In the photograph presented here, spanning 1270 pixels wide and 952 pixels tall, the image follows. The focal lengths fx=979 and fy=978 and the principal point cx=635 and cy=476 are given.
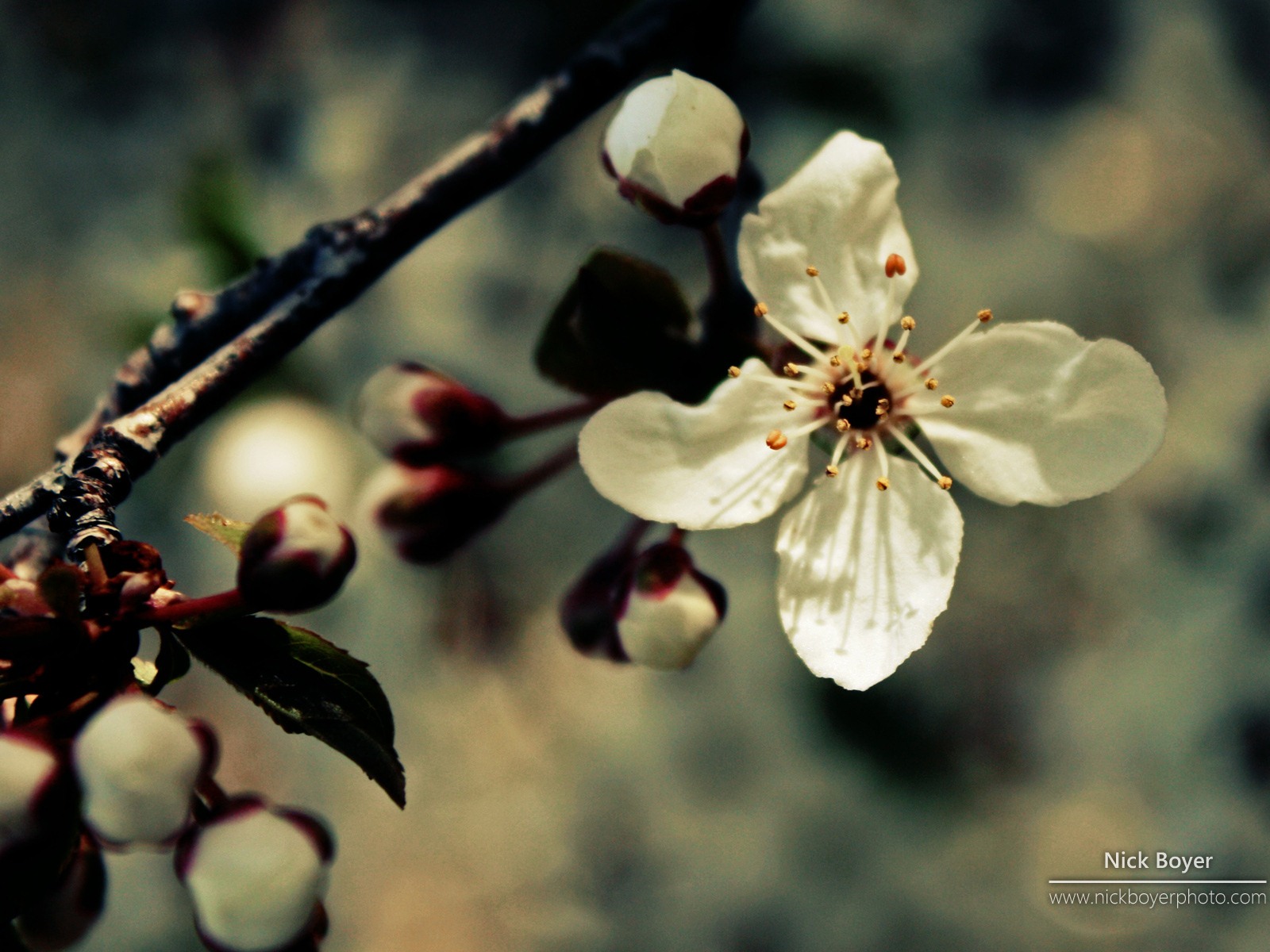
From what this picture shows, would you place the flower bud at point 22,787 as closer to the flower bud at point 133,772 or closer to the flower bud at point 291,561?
the flower bud at point 133,772

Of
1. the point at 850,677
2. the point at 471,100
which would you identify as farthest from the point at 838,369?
the point at 471,100

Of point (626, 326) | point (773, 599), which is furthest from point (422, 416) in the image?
point (773, 599)

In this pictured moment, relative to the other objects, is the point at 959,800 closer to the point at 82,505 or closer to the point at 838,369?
the point at 838,369

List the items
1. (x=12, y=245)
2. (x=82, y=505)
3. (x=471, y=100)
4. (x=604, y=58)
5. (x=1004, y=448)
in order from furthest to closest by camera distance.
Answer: (x=12, y=245)
(x=471, y=100)
(x=604, y=58)
(x=1004, y=448)
(x=82, y=505)

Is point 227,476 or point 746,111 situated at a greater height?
point 746,111

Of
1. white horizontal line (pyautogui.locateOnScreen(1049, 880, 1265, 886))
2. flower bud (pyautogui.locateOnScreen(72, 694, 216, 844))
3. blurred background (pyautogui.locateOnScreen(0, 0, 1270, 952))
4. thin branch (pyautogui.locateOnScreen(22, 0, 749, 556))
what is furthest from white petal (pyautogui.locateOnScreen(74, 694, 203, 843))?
white horizontal line (pyautogui.locateOnScreen(1049, 880, 1265, 886))

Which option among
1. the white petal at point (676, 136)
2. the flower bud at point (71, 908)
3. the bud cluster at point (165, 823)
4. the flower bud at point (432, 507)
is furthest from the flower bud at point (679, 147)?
the flower bud at point (71, 908)
